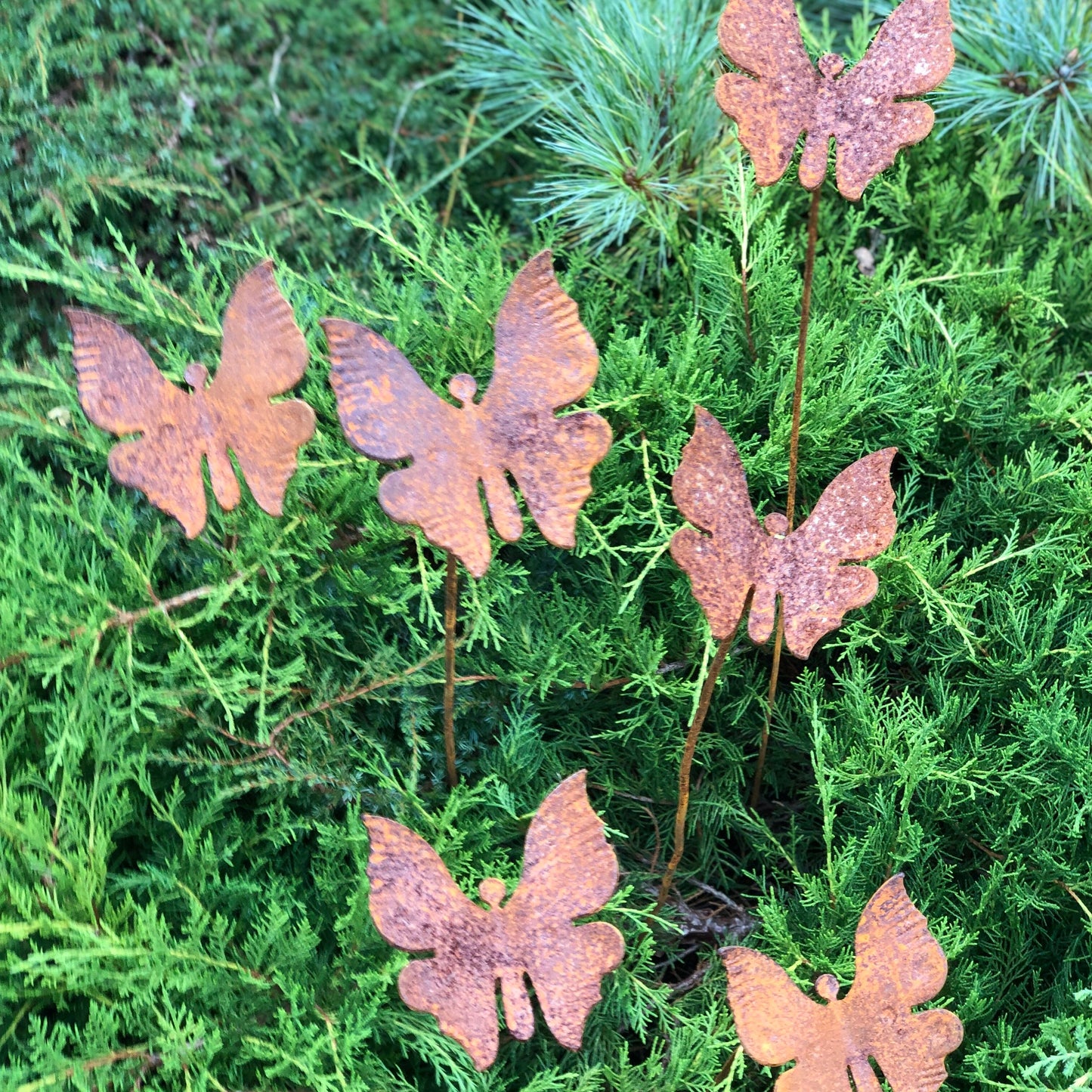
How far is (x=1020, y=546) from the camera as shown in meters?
0.96

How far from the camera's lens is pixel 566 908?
24.8 inches

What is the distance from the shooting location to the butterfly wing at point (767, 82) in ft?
2.29

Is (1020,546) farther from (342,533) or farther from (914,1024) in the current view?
Answer: (342,533)

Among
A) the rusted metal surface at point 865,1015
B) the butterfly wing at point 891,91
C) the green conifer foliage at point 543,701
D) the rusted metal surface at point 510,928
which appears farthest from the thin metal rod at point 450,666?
the butterfly wing at point 891,91

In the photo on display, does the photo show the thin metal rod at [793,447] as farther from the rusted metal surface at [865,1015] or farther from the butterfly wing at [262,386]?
the butterfly wing at [262,386]

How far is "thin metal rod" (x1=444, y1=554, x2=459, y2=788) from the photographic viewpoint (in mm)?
693

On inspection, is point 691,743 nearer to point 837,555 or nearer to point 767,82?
point 837,555

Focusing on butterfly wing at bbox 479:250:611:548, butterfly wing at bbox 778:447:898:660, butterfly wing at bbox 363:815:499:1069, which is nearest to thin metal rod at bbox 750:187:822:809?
butterfly wing at bbox 778:447:898:660

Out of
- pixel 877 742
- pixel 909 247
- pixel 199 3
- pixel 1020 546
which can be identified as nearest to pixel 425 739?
pixel 877 742

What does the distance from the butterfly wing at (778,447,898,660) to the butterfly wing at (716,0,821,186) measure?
21 centimetres

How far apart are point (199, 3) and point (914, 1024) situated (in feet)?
3.93

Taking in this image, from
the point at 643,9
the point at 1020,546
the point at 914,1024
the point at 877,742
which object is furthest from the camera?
the point at 643,9

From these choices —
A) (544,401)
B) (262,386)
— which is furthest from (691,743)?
(262,386)

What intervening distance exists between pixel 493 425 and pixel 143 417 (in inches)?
9.1
